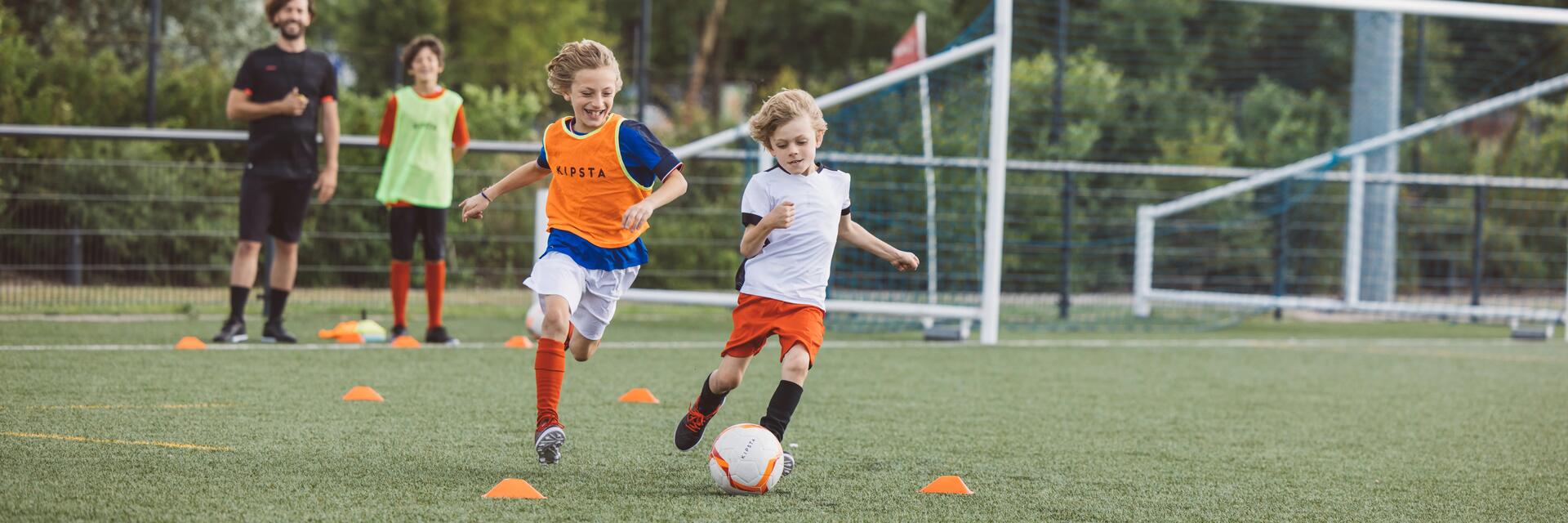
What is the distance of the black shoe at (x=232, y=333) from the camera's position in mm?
7570

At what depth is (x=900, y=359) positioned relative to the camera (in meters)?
8.01

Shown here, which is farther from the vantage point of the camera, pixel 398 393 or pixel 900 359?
pixel 900 359

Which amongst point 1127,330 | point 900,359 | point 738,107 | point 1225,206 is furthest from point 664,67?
point 900,359

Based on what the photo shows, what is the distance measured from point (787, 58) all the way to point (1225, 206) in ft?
57.4

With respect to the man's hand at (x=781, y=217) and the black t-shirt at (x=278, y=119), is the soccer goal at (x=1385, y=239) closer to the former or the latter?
the black t-shirt at (x=278, y=119)

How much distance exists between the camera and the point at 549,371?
4402 millimetres

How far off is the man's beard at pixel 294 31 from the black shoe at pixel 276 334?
1488mm

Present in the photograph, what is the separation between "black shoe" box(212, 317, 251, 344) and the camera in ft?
24.8

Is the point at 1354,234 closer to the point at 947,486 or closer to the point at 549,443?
the point at 947,486

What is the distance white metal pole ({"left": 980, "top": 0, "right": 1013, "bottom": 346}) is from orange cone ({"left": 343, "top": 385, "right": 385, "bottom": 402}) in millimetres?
4229

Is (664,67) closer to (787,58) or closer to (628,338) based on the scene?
(787,58)

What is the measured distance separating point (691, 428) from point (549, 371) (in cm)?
46

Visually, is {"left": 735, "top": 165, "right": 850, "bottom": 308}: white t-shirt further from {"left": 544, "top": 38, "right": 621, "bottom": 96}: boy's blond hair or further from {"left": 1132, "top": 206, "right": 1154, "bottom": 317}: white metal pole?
{"left": 1132, "top": 206, "right": 1154, "bottom": 317}: white metal pole

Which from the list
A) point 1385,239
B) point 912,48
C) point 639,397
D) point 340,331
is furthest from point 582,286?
point 1385,239
